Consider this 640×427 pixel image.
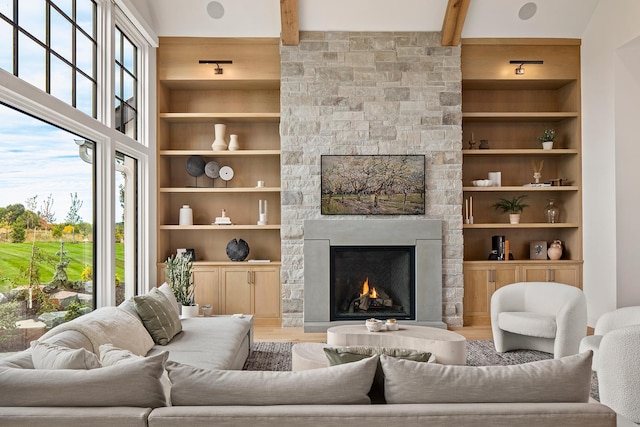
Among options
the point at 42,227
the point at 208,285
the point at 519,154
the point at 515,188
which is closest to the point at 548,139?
the point at 519,154

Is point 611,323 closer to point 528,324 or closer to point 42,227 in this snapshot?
point 528,324

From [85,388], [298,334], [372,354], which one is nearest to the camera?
[85,388]

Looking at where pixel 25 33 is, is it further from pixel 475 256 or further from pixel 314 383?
pixel 475 256

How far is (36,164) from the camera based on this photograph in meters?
3.85

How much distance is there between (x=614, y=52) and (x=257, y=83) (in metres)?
3.93

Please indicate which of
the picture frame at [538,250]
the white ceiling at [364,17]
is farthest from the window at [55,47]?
the picture frame at [538,250]

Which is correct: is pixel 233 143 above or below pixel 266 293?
above

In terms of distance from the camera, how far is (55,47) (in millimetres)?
4168

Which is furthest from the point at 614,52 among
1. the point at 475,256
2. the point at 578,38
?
the point at 475,256

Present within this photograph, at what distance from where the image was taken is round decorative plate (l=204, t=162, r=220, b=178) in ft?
22.5

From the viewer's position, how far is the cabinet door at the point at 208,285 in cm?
655

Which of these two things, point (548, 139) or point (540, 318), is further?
point (548, 139)

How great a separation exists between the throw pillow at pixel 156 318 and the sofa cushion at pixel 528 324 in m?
2.92

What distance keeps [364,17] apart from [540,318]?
12.3 ft
